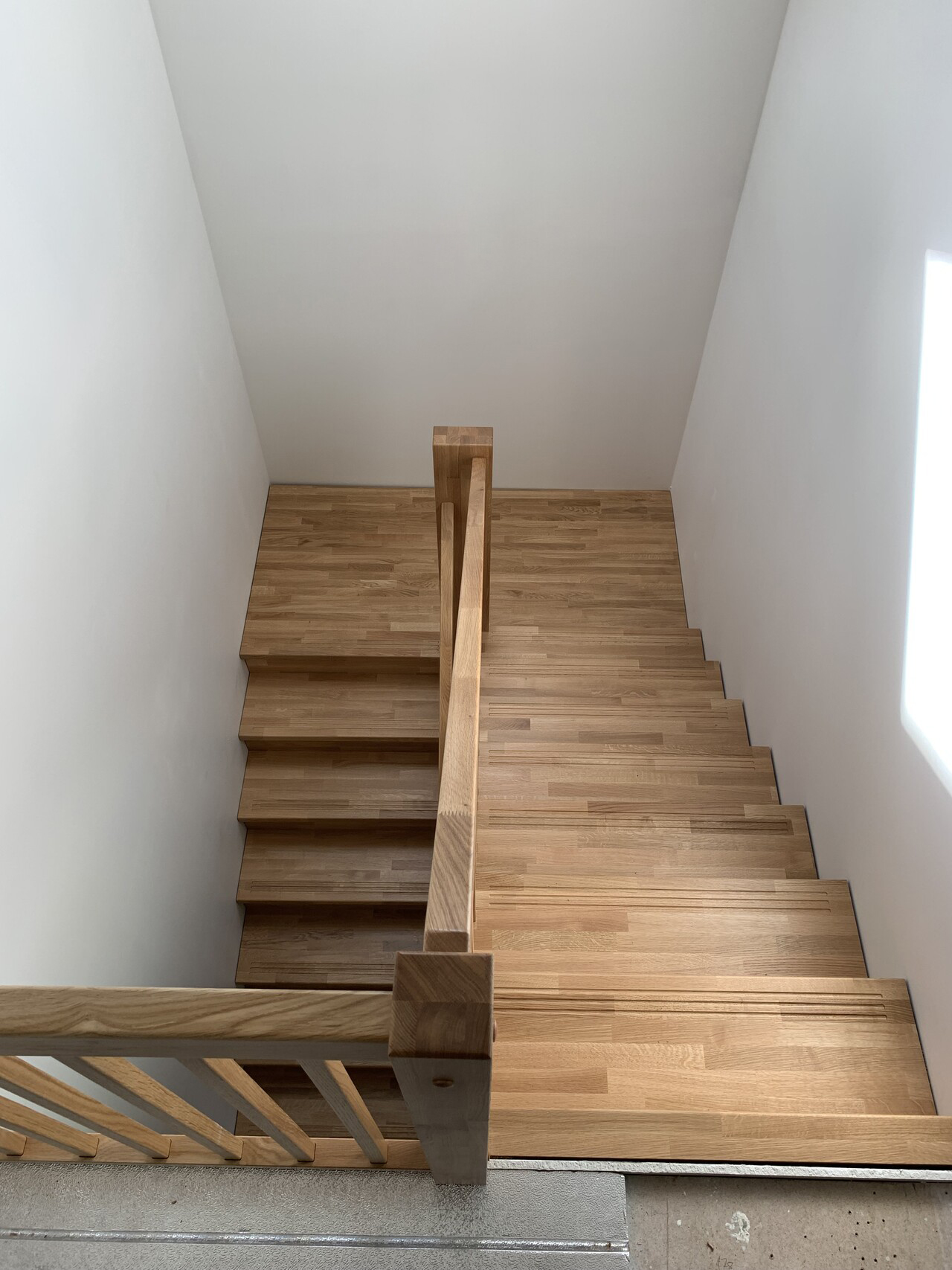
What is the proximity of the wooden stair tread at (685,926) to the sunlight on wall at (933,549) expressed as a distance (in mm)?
569

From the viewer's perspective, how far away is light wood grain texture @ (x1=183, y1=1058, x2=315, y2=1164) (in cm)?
94

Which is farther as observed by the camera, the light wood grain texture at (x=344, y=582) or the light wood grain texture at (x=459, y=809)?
the light wood grain texture at (x=344, y=582)

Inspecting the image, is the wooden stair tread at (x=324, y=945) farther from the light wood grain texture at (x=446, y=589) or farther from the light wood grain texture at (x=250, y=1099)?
the light wood grain texture at (x=250, y=1099)

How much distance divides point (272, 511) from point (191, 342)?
1311 mm

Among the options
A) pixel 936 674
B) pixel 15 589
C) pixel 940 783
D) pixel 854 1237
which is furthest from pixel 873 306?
pixel 15 589

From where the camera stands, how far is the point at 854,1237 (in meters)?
1.35

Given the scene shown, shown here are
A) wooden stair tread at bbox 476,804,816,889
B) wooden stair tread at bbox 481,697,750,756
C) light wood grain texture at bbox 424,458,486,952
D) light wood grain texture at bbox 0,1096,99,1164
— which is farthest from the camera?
wooden stair tread at bbox 481,697,750,756

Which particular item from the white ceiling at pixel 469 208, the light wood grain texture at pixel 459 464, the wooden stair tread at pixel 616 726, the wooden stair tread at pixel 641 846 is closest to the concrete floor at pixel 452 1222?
the wooden stair tread at pixel 641 846

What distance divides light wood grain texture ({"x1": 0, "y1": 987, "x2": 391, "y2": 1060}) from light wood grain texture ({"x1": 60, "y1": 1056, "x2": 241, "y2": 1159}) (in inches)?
2.5

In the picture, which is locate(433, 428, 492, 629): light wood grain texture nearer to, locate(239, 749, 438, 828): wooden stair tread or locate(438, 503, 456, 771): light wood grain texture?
locate(438, 503, 456, 771): light wood grain texture

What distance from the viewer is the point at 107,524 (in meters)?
2.49

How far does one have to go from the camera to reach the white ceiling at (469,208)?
3025 mm

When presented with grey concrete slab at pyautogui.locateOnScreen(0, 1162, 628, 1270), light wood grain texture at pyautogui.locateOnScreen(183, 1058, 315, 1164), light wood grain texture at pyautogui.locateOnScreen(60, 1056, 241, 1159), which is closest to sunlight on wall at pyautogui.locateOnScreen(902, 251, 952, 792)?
grey concrete slab at pyautogui.locateOnScreen(0, 1162, 628, 1270)

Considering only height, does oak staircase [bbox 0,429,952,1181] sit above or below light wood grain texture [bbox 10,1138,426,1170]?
above
